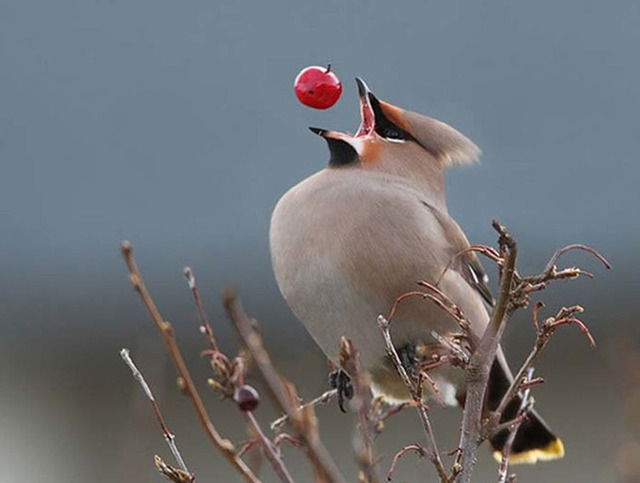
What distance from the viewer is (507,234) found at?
230 centimetres

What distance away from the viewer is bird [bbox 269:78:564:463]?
378cm

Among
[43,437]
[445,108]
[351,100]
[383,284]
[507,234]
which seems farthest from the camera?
[445,108]

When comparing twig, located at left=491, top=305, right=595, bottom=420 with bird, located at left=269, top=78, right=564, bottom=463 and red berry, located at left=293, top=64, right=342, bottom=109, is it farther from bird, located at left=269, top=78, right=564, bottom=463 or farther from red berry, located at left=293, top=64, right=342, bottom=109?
red berry, located at left=293, top=64, right=342, bottom=109

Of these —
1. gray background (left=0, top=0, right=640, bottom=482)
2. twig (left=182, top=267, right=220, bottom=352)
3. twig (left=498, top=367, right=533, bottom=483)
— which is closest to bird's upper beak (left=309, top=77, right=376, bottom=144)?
twig (left=498, top=367, right=533, bottom=483)

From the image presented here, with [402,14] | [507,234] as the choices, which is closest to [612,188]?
[402,14]

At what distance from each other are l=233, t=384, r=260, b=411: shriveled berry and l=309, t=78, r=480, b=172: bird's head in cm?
189

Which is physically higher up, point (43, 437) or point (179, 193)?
point (179, 193)

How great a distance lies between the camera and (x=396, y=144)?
4141 mm

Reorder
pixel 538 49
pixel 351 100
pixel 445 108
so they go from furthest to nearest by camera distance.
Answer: pixel 538 49 < pixel 445 108 < pixel 351 100

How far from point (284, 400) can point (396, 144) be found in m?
2.07

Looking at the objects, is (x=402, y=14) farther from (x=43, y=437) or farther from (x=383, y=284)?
(x=383, y=284)

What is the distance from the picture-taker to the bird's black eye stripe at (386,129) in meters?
4.15

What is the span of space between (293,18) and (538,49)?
1844 mm

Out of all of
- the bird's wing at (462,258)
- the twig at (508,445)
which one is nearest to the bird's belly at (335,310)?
the bird's wing at (462,258)
